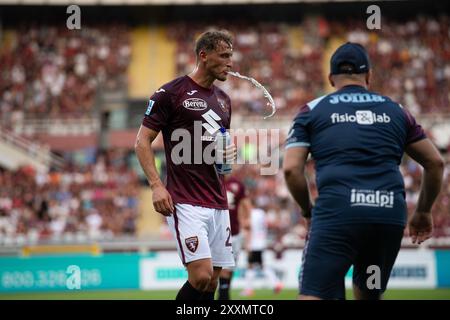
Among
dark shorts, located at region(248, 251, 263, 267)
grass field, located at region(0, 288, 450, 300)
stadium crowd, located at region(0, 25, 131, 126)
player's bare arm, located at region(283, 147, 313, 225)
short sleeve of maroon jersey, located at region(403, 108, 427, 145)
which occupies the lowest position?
grass field, located at region(0, 288, 450, 300)

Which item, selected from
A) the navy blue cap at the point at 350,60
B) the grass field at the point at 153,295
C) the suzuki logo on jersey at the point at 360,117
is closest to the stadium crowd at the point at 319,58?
the grass field at the point at 153,295

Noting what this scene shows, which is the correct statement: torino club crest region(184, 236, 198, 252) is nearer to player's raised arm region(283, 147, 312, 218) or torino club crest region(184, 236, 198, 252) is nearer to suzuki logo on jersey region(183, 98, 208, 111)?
suzuki logo on jersey region(183, 98, 208, 111)

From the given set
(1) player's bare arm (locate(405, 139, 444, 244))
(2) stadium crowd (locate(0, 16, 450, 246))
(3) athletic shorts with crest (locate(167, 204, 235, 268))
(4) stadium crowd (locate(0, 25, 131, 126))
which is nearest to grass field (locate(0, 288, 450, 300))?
(2) stadium crowd (locate(0, 16, 450, 246))

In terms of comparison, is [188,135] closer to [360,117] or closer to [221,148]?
[221,148]

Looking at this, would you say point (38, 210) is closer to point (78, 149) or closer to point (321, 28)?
point (78, 149)

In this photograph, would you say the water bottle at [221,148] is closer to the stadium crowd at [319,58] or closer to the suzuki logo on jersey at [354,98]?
the suzuki logo on jersey at [354,98]

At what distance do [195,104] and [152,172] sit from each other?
2.84 feet

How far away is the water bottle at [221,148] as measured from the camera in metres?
7.69

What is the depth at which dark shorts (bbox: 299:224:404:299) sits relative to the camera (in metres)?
5.33

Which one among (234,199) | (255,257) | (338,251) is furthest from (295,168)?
(255,257)

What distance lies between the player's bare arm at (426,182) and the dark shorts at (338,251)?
541 mm

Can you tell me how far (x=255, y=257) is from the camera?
17.8 meters

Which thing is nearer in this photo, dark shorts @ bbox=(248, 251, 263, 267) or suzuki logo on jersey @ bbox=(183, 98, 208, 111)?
suzuki logo on jersey @ bbox=(183, 98, 208, 111)

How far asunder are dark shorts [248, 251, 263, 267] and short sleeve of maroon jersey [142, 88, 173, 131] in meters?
10.5
